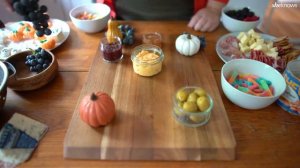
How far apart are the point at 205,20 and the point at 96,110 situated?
2.19 ft

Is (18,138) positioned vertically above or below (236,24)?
below

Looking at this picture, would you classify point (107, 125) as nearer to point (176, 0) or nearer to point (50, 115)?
point (50, 115)

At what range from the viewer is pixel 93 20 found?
39.2 inches

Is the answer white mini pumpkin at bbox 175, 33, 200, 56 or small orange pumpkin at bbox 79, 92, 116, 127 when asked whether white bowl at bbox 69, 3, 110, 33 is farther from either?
small orange pumpkin at bbox 79, 92, 116, 127

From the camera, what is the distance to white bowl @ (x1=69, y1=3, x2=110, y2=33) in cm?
100

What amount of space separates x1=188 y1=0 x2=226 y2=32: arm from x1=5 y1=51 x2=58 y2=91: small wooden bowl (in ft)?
1.97

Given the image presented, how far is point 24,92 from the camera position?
76 cm

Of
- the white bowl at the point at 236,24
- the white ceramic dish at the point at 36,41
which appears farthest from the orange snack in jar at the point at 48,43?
the white bowl at the point at 236,24

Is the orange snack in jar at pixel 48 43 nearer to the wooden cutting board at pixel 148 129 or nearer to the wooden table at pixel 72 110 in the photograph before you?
the wooden table at pixel 72 110

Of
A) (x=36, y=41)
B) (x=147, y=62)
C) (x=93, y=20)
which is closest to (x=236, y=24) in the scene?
(x=147, y=62)

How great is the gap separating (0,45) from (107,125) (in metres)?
0.61

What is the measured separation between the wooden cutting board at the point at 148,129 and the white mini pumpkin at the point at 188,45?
11 centimetres

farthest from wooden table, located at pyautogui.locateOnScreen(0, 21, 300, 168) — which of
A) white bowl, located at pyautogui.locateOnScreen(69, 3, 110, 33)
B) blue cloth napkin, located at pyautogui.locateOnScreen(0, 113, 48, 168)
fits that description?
white bowl, located at pyautogui.locateOnScreen(69, 3, 110, 33)

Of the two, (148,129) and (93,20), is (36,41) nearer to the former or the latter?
(93,20)
